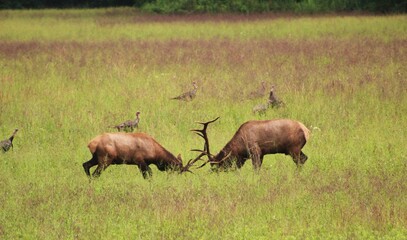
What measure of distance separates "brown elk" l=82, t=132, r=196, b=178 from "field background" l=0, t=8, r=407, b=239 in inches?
9.3

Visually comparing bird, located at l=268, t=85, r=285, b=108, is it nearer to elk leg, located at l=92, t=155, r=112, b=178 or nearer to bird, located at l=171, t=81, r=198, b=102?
bird, located at l=171, t=81, r=198, b=102

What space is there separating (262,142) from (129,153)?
1.69 metres

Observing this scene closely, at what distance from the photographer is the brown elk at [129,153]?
34.3 feet

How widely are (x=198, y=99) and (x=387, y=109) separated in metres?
3.54

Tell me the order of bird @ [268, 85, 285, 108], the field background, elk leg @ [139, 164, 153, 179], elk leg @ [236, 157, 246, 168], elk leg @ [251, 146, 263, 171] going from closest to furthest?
1. the field background
2. elk leg @ [139, 164, 153, 179]
3. elk leg @ [251, 146, 263, 171]
4. elk leg @ [236, 157, 246, 168]
5. bird @ [268, 85, 285, 108]

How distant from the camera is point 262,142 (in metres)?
10.8

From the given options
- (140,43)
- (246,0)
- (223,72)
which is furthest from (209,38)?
(246,0)

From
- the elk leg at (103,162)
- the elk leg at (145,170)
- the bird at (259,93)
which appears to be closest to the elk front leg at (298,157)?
the elk leg at (145,170)

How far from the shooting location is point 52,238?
827 cm

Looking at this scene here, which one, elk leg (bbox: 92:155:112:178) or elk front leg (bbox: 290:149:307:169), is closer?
elk leg (bbox: 92:155:112:178)

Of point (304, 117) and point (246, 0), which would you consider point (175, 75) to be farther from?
point (246, 0)

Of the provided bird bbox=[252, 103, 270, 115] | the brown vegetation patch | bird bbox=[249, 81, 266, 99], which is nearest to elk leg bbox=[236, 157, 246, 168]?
bird bbox=[252, 103, 270, 115]

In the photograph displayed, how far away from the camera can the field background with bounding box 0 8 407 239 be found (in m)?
8.84

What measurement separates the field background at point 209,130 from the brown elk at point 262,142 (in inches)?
9.1
